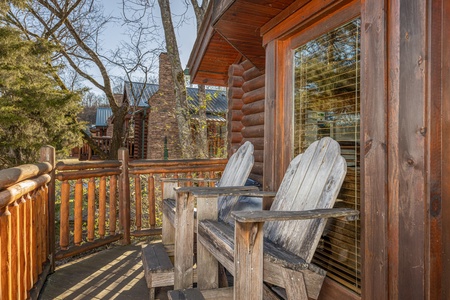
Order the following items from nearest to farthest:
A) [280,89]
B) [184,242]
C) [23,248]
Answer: [23,248] → [184,242] → [280,89]

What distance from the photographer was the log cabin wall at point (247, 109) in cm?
342

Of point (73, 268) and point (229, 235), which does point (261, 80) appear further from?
point (73, 268)

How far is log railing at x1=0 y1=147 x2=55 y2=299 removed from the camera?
148cm

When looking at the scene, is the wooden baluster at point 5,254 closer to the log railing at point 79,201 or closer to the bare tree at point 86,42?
the log railing at point 79,201

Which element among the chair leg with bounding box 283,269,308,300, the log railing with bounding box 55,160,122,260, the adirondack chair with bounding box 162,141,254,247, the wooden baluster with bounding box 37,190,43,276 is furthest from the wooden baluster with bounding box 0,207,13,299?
the log railing with bounding box 55,160,122,260

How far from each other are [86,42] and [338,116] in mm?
10077

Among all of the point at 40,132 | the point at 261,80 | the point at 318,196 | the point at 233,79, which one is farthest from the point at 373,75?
the point at 40,132

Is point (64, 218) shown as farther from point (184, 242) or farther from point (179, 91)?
point (179, 91)

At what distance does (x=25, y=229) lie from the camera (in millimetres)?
1866

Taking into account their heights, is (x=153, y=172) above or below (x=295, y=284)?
above

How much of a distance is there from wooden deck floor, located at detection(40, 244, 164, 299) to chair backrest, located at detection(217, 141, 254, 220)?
87cm

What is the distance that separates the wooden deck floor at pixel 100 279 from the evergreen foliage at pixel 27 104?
3647mm

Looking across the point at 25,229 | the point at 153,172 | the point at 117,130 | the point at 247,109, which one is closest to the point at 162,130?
the point at 117,130

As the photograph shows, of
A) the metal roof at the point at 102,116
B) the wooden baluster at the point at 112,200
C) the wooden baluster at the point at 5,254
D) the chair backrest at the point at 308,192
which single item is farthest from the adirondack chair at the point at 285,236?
the metal roof at the point at 102,116
